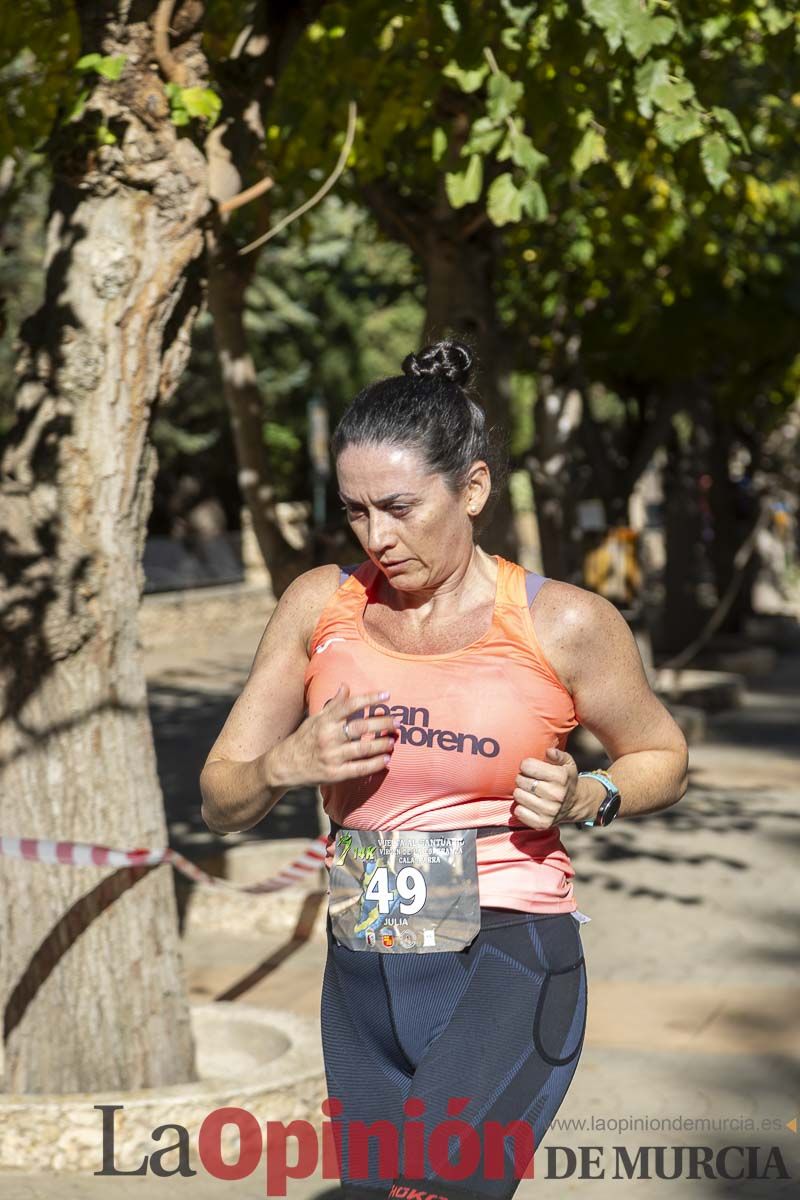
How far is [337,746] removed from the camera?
2604mm

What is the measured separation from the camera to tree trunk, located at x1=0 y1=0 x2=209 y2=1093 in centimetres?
526

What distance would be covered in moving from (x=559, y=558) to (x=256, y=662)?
10672 millimetres

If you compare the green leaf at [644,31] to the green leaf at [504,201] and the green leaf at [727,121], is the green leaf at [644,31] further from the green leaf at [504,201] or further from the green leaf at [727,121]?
the green leaf at [504,201]

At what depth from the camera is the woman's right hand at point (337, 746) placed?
2604mm

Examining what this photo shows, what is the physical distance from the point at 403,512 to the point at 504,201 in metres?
4.16

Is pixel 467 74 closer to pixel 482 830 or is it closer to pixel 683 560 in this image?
pixel 482 830

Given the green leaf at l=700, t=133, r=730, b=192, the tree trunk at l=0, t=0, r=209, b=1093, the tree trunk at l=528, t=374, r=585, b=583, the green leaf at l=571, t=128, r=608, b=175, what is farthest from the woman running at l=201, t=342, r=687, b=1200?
the tree trunk at l=528, t=374, r=585, b=583

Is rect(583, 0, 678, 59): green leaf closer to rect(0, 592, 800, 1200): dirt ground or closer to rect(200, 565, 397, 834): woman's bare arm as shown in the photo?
rect(200, 565, 397, 834): woman's bare arm

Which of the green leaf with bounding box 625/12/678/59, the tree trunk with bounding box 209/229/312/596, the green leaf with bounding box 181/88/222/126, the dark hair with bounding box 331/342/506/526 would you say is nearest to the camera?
the dark hair with bounding box 331/342/506/526

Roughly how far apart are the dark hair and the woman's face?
2cm

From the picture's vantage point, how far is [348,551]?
308 inches

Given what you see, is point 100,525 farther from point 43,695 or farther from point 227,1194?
point 227,1194

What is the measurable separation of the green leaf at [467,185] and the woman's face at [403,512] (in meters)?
4.24

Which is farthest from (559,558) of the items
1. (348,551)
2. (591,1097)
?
(591,1097)
